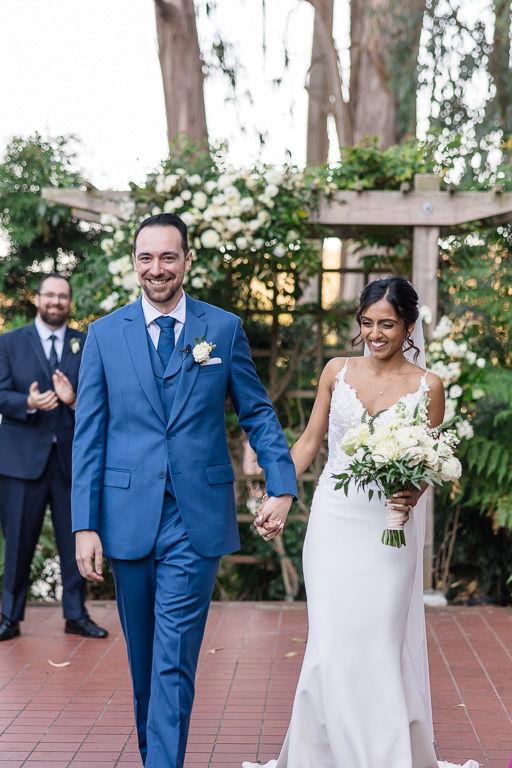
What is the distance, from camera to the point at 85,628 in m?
5.84

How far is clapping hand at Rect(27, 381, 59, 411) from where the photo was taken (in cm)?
549

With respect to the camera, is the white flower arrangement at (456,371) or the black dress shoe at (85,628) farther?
the white flower arrangement at (456,371)

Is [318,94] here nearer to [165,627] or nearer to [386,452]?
[386,452]

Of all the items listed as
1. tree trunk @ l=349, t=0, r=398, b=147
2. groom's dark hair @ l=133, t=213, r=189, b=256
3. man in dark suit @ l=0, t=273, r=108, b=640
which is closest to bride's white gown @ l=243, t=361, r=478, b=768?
groom's dark hair @ l=133, t=213, r=189, b=256

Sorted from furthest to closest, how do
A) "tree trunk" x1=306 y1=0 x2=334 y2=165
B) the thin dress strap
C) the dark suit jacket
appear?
1. "tree trunk" x1=306 y1=0 x2=334 y2=165
2. the dark suit jacket
3. the thin dress strap

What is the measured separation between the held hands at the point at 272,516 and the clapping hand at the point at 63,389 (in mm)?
2519

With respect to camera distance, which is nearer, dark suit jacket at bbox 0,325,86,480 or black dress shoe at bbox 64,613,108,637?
dark suit jacket at bbox 0,325,86,480

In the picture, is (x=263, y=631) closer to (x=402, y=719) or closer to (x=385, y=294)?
(x=402, y=719)

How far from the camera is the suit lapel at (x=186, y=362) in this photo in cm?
327

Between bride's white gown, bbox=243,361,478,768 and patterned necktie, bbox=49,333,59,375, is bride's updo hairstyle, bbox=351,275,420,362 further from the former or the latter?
patterned necktie, bbox=49,333,59,375

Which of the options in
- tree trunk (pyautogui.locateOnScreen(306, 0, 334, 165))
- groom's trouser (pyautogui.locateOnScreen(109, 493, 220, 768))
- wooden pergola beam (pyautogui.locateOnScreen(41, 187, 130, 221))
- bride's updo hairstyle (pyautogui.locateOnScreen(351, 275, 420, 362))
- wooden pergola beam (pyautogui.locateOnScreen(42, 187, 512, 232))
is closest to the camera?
groom's trouser (pyautogui.locateOnScreen(109, 493, 220, 768))

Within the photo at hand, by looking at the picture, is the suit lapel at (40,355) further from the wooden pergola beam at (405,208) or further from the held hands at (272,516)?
the held hands at (272,516)

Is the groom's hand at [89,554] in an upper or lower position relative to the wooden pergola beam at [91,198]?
lower

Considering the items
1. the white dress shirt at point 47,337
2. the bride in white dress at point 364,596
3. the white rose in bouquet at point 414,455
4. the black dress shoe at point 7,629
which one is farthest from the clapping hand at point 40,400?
the white rose in bouquet at point 414,455
